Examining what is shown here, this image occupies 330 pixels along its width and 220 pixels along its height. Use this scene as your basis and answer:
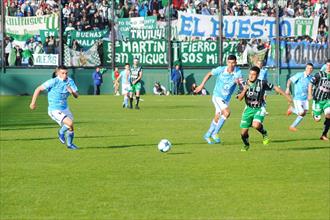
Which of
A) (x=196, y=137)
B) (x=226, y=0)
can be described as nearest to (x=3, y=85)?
(x=226, y=0)

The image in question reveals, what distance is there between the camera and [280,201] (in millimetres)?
15492

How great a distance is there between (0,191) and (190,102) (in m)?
32.6

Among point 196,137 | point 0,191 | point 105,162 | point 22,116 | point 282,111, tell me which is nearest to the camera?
point 0,191

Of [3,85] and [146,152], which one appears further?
[3,85]

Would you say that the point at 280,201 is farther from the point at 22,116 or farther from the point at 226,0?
the point at 226,0

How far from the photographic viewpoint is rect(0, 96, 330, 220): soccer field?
14.7 meters

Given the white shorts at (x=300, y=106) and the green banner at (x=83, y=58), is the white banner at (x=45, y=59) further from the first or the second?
the white shorts at (x=300, y=106)

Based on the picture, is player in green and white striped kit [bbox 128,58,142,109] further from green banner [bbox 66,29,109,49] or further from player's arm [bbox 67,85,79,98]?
player's arm [bbox 67,85,79,98]

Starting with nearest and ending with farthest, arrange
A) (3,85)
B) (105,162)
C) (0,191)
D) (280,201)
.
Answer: (280,201), (0,191), (105,162), (3,85)

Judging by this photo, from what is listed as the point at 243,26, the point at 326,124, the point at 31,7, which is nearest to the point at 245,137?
the point at 326,124

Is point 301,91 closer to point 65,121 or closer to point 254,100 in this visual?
point 254,100

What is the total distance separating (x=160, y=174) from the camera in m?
18.8

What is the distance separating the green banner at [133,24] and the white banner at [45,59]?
13.8 feet

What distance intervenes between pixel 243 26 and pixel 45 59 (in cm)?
1183
